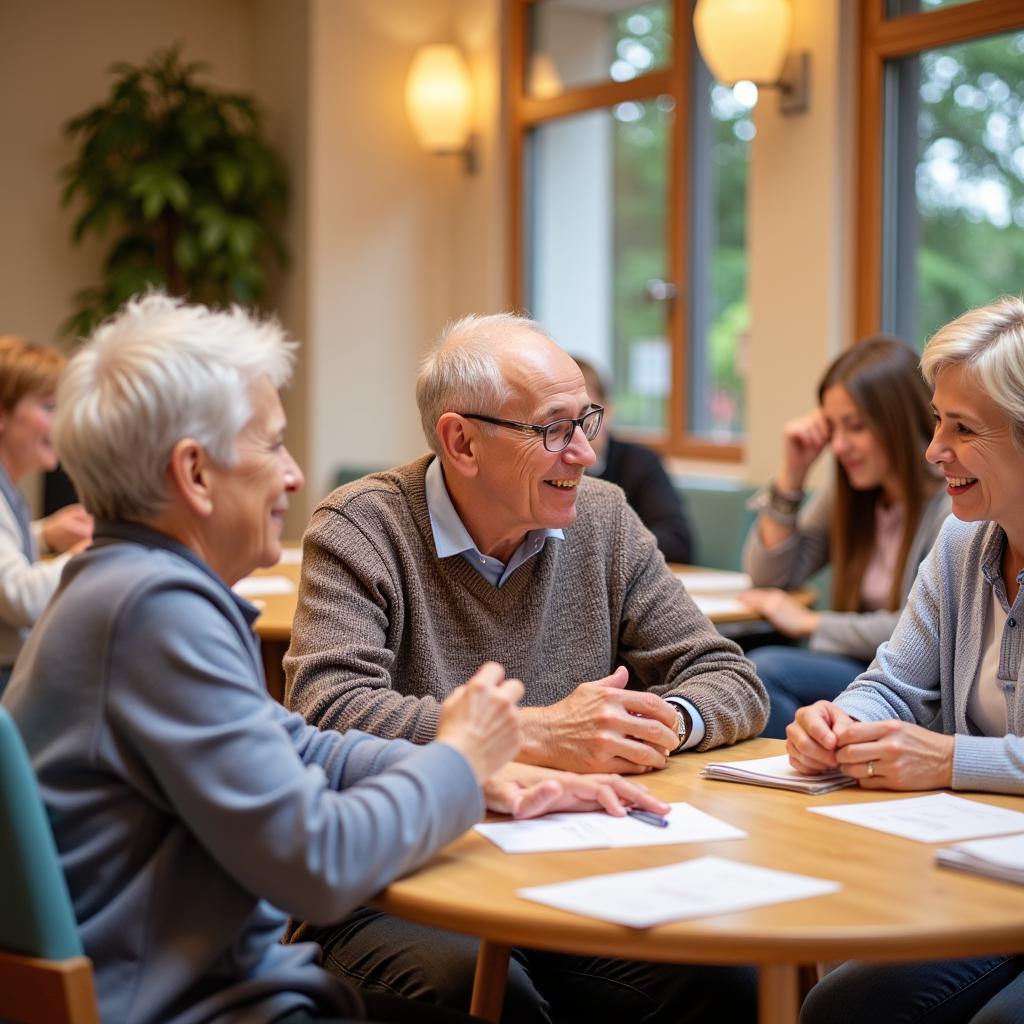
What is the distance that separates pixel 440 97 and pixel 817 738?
481cm

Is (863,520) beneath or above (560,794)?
above

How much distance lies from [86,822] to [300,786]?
0.20 m

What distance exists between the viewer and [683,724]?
1873 millimetres

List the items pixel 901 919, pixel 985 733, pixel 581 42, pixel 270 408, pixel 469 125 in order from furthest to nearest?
pixel 469 125 < pixel 581 42 < pixel 985 733 < pixel 270 408 < pixel 901 919

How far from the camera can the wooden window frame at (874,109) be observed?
13.7 feet

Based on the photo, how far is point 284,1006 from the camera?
1332 millimetres

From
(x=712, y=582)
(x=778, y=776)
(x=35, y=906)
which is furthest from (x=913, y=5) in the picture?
(x=35, y=906)

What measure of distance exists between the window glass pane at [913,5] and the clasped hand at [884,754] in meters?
3.08

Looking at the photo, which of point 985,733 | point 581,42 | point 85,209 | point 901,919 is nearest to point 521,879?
point 901,919

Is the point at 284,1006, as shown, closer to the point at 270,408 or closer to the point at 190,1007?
the point at 190,1007

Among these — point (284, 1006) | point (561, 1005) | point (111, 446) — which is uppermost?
point (111, 446)

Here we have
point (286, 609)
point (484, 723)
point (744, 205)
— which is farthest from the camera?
point (744, 205)

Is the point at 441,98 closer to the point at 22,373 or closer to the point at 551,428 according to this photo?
the point at 22,373

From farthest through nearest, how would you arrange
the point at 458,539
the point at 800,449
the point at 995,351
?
the point at 800,449, the point at 458,539, the point at 995,351
